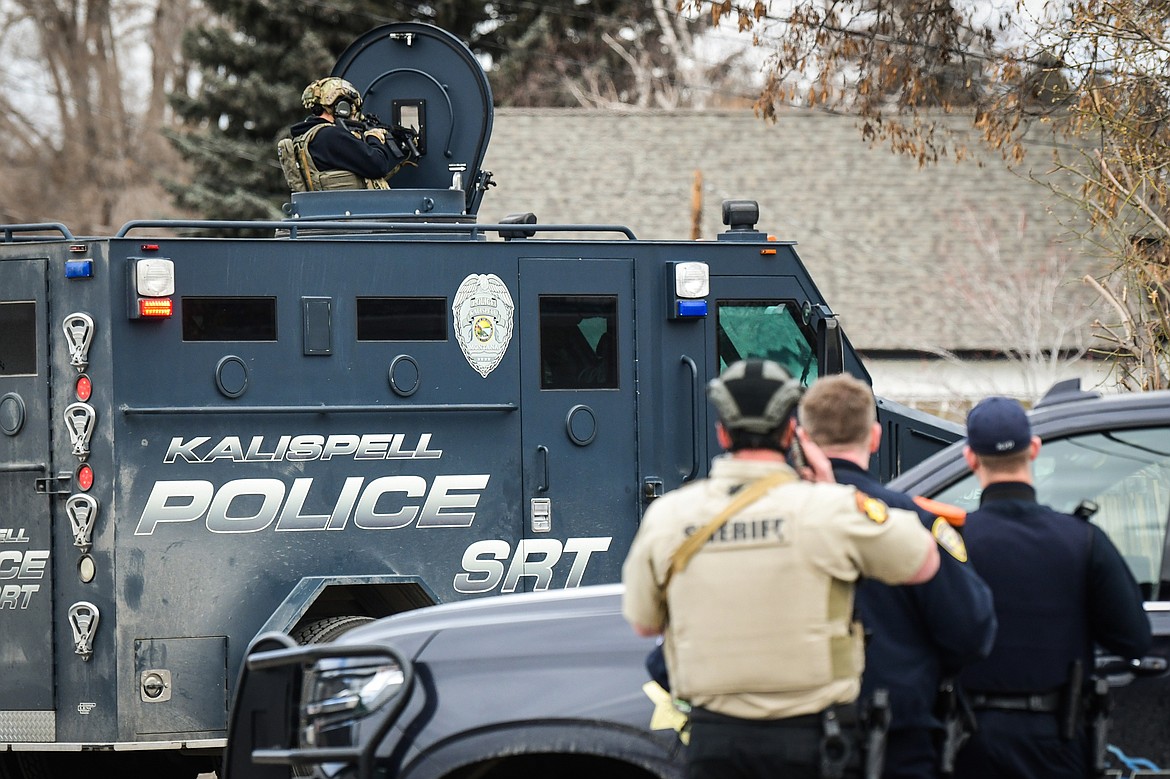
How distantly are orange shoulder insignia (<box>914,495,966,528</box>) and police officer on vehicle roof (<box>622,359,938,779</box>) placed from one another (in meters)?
0.49

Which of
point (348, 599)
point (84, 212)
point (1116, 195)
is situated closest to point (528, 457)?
point (348, 599)

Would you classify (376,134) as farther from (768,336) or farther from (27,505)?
(27,505)

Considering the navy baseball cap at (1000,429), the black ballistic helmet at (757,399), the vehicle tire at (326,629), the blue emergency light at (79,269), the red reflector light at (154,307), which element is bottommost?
the vehicle tire at (326,629)

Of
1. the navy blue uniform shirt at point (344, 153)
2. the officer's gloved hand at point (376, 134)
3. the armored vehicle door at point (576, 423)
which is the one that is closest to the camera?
the armored vehicle door at point (576, 423)

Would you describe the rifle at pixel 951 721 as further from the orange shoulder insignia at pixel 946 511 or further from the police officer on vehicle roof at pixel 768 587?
the orange shoulder insignia at pixel 946 511

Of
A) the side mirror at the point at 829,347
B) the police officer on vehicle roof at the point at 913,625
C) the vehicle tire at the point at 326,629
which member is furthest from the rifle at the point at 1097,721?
the vehicle tire at the point at 326,629

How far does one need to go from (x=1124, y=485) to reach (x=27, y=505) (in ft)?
15.0

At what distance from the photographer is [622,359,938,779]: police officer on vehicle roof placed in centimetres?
340

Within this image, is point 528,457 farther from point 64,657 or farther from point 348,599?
point 64,657

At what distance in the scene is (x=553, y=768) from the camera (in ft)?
14.1

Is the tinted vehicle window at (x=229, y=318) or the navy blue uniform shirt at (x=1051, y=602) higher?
the tinted vehicle window at (x=229, y=318)

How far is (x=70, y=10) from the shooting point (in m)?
38.6

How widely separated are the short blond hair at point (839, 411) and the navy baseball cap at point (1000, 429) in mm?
270

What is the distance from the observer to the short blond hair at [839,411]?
3787 millimetres
